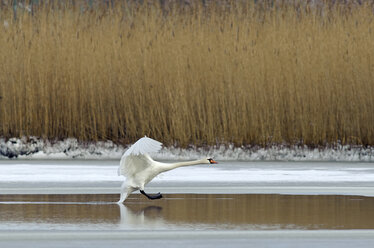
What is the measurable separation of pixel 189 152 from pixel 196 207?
588 cm

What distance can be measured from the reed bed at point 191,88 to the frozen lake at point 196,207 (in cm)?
147

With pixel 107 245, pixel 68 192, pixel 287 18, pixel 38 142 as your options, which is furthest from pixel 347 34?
pixel 107 245

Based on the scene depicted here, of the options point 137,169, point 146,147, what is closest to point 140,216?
point 146,147

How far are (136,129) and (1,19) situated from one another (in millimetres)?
2977

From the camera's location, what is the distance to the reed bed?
46.8 feet

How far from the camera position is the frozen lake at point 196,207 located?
6.30m

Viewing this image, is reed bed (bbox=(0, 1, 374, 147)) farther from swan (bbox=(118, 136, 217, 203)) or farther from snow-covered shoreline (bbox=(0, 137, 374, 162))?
swan (bbox=(118, 136, 217, 203))

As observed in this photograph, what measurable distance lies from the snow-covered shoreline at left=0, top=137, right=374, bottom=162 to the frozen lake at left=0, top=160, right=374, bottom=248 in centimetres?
113

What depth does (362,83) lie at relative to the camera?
1434cm

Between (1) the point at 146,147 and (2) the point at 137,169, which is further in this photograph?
(2) the point at 137,169

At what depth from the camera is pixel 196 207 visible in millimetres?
8273

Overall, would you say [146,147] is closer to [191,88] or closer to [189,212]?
[189,212]

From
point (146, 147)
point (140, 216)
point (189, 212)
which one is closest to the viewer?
point (140, 216)

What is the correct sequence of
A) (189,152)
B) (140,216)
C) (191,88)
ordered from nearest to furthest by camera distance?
(140,216), (189,152), (191,88)
